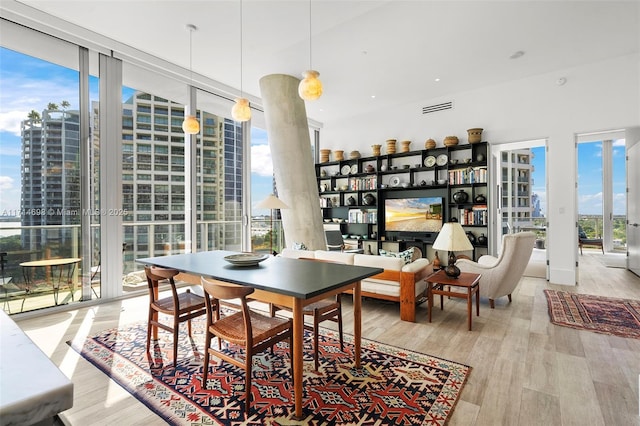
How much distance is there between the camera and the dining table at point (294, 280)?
1.99 metres

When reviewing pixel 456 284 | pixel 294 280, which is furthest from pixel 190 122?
pixel 456 284

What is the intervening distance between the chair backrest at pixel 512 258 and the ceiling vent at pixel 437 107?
11.4 feet

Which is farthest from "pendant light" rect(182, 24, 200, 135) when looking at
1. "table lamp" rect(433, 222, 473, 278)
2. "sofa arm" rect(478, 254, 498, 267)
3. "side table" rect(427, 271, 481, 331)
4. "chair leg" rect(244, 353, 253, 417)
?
"sofa arm" rect(478, 254, 498, 267)

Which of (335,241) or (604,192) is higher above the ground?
(604,192)

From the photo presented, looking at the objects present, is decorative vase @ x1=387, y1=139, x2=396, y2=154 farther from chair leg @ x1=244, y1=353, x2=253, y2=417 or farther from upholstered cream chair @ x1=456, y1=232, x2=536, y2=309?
chair leg @ x1=244, y1=353, x2=253, y2=417

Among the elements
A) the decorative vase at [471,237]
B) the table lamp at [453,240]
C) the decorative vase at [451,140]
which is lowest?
the decorative vase at [471,237]

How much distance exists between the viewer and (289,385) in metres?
2.29

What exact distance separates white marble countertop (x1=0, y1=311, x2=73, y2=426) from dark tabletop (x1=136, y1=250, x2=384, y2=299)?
133cm

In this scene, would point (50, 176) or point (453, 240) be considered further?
point (50, 176)

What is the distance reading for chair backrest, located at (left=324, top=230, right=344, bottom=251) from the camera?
6.99 metres

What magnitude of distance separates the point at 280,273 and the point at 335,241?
4645 millimetres

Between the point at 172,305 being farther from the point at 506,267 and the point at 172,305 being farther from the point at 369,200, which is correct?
the point at 369,200

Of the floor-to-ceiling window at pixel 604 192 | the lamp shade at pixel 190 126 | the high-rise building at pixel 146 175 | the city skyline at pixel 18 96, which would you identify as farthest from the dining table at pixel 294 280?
the floor-to-ceiling window at pixel 604 192

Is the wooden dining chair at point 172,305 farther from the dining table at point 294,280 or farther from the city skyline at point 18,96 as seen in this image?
the city skyline at point 18,96
